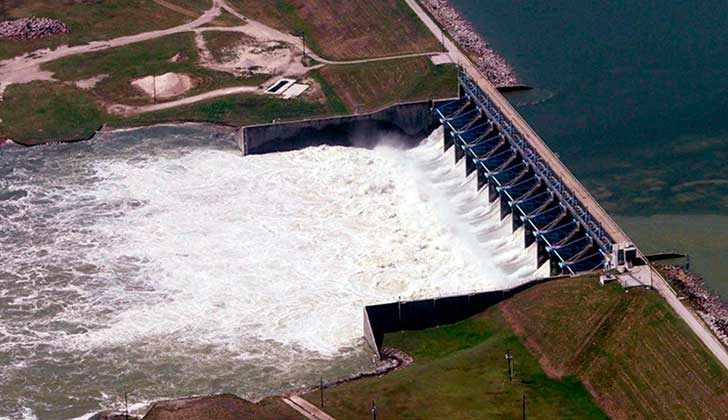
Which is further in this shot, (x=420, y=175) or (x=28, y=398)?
(x=420, y=175)

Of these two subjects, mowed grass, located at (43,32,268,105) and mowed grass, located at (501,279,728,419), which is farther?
mowed grass, located at (43,32,268,105)

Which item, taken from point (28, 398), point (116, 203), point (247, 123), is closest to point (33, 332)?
point (28, 398)

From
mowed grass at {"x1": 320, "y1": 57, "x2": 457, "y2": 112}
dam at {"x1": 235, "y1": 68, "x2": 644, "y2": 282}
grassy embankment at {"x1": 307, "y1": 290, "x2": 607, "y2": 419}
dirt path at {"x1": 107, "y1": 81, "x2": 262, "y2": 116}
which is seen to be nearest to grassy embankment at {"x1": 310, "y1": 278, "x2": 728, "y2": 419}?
grassy embankment at {"x1": 307, "y1": 290, "x2": 607, "y2": 419}

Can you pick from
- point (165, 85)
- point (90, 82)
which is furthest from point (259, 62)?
point (90, 82)

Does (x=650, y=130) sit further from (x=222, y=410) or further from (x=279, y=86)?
(x=222, y=410)

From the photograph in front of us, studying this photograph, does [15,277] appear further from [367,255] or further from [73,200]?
[367,255]

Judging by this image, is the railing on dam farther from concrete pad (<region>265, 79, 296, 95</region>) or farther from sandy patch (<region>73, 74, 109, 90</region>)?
sandy patch (<region>73, 74, 109, 90</region>)
